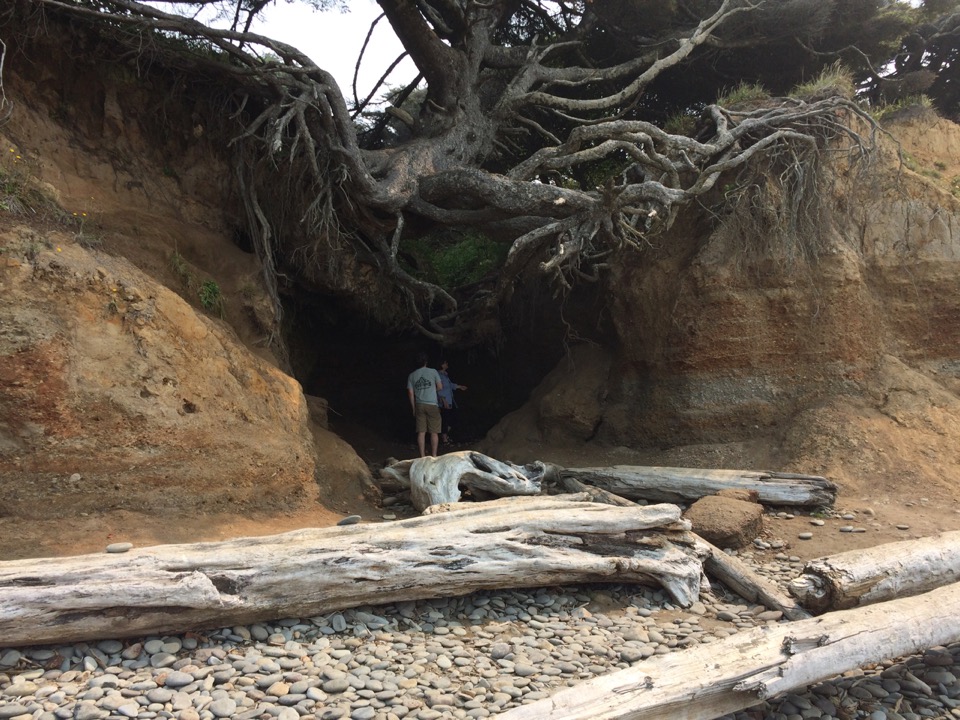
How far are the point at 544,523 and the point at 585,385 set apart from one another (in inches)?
197

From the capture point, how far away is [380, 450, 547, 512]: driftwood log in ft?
21.0

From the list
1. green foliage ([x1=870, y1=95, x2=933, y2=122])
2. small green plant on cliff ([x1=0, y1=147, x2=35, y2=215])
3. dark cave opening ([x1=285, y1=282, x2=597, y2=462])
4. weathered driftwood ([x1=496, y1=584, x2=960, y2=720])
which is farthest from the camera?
dark cave opening ([x1=285, y1=282, x2=597, y2=462])

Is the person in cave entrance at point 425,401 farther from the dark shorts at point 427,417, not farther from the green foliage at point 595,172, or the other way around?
the green foliage at point 595,172

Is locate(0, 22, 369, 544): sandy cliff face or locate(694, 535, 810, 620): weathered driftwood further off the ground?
locate(0, 22, 369, 544): sandy cliff face

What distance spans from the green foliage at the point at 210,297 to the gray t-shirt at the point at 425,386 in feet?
8.88

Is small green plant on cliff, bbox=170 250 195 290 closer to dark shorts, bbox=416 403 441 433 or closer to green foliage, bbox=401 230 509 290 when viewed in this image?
dark shorts, bbox=416 403 441 433

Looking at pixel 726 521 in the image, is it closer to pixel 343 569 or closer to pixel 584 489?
pixel 584 489

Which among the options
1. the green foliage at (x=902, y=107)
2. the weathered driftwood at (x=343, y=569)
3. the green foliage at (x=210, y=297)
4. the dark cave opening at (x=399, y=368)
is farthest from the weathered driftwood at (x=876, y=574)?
the green foliage at (x=902, y=107)

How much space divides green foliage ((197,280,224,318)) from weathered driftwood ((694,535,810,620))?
5.01 meters

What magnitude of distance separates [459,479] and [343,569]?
2639 mm

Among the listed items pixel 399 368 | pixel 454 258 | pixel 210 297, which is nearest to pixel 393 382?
pixel 399 368

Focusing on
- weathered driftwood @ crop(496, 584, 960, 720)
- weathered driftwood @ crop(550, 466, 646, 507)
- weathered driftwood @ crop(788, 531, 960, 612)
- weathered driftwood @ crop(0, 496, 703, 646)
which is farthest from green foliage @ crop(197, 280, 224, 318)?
weathered driftwood @ crop(788, 531, 960, 612)

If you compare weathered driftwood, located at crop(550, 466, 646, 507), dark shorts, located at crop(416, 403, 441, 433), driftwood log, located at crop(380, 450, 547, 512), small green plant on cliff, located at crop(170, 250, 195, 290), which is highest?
small green plant on cliff, located at crop(170, 250, 195, 290)

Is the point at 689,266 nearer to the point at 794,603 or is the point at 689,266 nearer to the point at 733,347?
the point at 733,347
